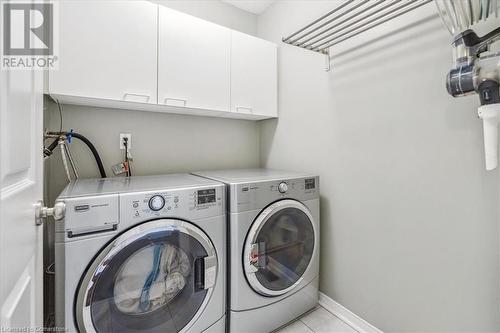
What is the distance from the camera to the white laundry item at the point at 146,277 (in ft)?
3.44

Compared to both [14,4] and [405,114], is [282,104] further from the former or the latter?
[14,4]

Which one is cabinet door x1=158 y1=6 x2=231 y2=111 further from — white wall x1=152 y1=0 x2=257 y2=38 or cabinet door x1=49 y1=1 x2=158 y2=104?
white wall x1=152 y1=0 x2=257 y2=38

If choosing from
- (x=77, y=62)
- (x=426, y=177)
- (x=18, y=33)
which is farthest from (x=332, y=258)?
(x=77, y=62)

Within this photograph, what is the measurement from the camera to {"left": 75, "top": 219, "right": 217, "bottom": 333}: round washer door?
0.97m

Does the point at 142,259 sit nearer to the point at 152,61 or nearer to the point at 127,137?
the point at 127,137

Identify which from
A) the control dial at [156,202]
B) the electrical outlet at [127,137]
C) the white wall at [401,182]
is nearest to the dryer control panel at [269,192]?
the white wall at [401,182]

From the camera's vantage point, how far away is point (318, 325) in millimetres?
1511

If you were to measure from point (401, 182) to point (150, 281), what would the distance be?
1.38 metres

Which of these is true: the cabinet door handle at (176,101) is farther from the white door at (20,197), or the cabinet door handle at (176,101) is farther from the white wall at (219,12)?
the white wall at (219,12)

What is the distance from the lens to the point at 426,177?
1183mm

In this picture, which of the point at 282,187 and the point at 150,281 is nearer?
the point at 150,281

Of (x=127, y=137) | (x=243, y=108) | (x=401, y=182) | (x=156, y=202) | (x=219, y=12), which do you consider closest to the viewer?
(x=156, y=202)

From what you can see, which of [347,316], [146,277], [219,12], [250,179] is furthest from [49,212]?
[219,12]

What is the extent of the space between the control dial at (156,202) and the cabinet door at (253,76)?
944mm
